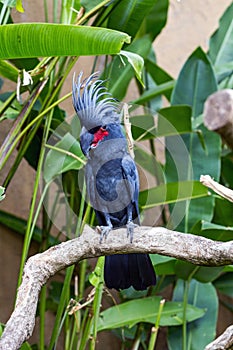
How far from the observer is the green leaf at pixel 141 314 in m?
1.48

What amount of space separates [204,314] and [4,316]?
0.70m

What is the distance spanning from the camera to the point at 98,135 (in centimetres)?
105

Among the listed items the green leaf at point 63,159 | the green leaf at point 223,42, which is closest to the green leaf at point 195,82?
the green leaf at point 223,42

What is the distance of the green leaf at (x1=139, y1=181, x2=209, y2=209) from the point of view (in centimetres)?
143

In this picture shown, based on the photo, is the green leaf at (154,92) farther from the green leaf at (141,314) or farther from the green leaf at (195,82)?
the green leaf at (141,314)

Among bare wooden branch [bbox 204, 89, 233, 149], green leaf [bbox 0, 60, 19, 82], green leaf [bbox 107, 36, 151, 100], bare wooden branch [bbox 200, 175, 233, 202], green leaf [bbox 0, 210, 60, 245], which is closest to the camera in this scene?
bare wooden branch [bbox 204, 89, 233, 149]

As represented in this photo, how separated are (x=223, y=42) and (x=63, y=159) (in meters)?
0.82

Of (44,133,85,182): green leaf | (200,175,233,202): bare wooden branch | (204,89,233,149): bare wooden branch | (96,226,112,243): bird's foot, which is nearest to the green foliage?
(44,133,85,182): green leaf

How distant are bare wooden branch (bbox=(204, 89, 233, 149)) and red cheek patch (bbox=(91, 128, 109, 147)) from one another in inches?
20.2

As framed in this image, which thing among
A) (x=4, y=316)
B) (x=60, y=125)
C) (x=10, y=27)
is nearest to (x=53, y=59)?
(x=60, y=125)

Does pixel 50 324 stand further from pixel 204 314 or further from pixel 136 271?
pixel 136 271

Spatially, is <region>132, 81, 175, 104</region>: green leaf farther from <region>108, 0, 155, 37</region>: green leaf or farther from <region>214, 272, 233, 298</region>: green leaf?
<region>214, 272, 233, 298</region>: green leaf

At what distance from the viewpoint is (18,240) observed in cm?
202

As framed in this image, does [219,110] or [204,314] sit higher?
[219,110]
